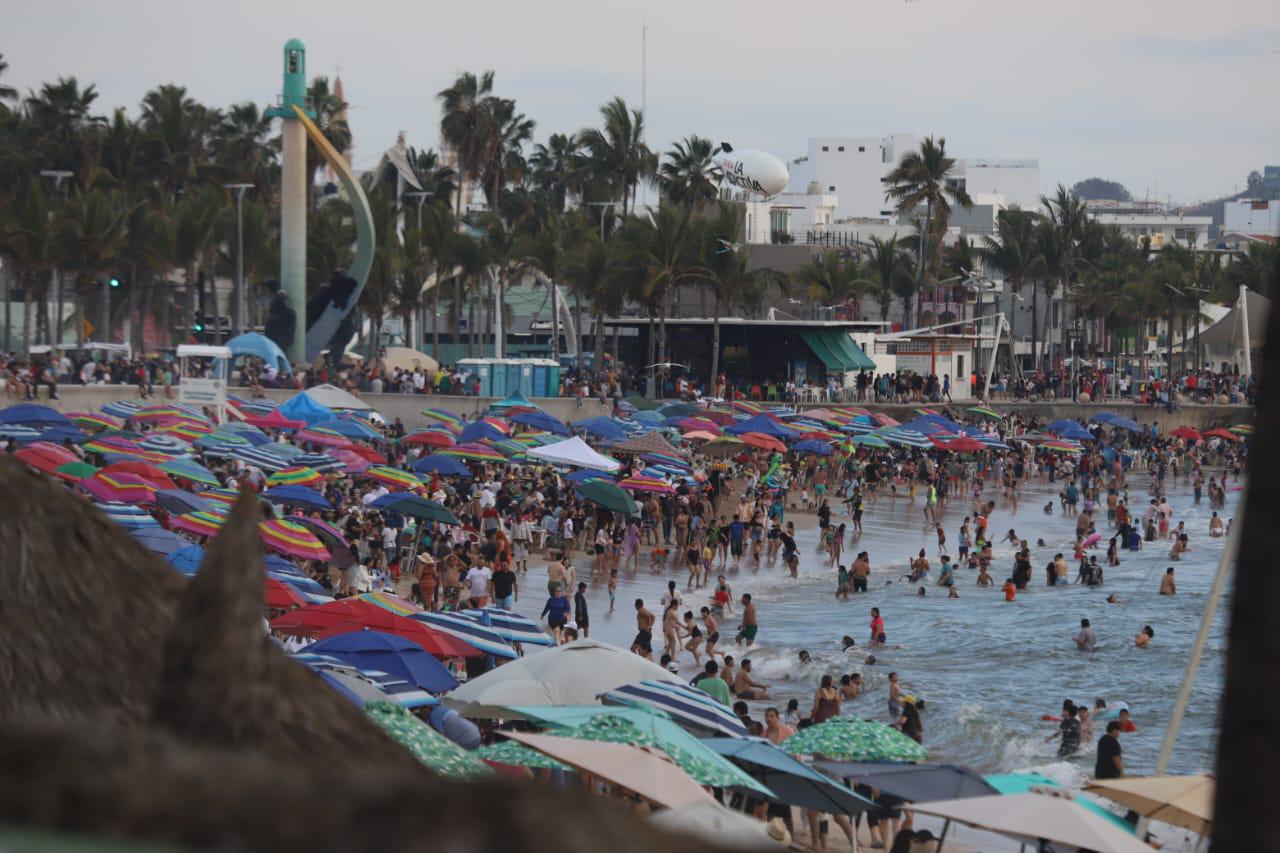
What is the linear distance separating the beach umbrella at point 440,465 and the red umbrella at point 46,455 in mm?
7565

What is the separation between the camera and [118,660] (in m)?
4.07

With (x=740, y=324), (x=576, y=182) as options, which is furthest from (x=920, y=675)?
(x=576, y=182)

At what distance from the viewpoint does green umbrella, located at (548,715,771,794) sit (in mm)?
10492

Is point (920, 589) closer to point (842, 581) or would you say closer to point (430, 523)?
point (842, 581)

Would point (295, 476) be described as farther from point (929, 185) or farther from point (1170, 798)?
point (929, 185)

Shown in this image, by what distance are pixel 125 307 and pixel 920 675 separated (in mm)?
53579

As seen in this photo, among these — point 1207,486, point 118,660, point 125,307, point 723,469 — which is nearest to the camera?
point 118,660

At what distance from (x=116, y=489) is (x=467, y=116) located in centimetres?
5764

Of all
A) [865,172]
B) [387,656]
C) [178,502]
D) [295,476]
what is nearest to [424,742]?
[387,656]

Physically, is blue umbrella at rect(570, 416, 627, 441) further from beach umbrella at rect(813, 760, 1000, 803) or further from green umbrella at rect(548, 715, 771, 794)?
green umbrella at rect(548, 715, 771, 794)

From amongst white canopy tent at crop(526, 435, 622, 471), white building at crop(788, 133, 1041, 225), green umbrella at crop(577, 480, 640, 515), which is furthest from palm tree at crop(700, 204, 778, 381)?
white building at crop(788, 133, 1041, 225)

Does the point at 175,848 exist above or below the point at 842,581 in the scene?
above

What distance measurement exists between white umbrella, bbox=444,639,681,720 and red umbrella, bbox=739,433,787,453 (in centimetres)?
2360

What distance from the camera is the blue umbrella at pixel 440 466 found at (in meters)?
29.0
